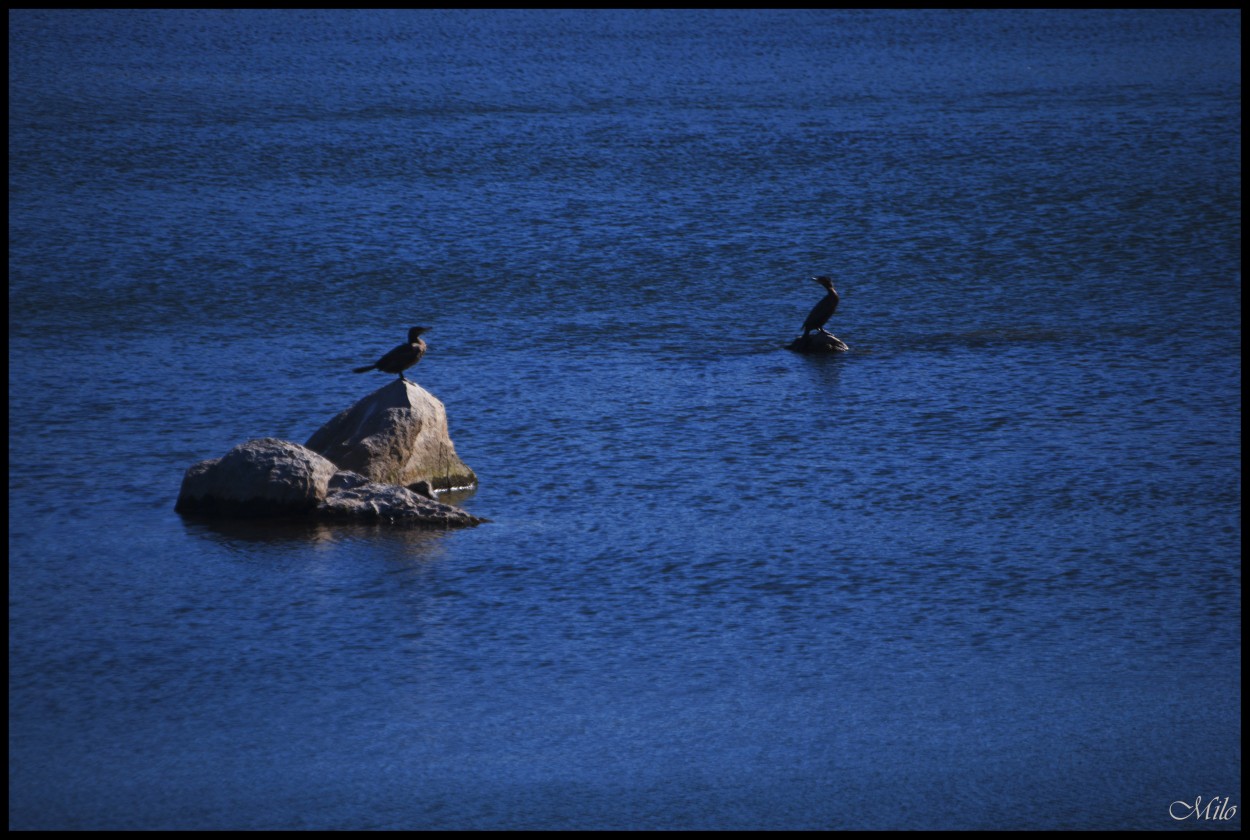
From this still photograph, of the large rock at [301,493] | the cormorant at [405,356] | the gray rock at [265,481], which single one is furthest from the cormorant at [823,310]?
the gray rock at [265,481]

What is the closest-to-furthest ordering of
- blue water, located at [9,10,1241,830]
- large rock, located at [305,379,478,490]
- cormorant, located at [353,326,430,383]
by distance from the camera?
blue water, located at [9,10,1241,830]
large rock, located at [305,379,478,490]
cormorant, located at [353,326,430,383]

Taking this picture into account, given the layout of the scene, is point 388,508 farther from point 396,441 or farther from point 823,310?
point 823,310

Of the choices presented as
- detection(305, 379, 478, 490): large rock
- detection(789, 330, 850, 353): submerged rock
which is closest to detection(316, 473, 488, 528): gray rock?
detection(305, 379, 478, 490): large rock

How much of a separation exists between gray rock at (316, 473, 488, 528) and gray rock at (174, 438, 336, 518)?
166 millimetres

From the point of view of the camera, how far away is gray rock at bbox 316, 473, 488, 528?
14805 mm

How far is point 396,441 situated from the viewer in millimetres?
15523

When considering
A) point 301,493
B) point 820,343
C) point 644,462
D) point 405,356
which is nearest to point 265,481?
point 301,493

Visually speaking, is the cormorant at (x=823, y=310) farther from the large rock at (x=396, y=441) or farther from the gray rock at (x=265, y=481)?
the gray rock at (x=265, y=481)

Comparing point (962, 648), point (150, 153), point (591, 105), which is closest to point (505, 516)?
point (962, 648)

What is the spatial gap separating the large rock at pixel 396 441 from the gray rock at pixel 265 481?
450 mm

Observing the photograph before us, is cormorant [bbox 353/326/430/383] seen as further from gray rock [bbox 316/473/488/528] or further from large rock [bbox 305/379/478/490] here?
gray rock [bbox 316/473/488/528]

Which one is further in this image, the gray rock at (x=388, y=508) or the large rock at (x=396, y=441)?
the large rock at (x=396, y=441)

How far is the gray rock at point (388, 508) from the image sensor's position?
1480 centimetres

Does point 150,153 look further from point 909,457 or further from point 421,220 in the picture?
point 909,457
